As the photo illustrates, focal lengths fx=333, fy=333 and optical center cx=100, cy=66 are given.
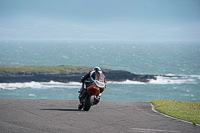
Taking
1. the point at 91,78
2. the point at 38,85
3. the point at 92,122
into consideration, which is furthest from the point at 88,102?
the point at 38,85

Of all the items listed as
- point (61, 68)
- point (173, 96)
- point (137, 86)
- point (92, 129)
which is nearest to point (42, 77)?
point (61, 68)

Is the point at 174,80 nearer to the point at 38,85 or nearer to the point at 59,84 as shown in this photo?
the point at 59,84

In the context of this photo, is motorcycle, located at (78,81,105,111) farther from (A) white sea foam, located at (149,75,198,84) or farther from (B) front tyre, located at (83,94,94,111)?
(A) white sea foam, located at (149,75,198,84)

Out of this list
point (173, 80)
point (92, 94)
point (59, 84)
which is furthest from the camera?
point (173, 80)

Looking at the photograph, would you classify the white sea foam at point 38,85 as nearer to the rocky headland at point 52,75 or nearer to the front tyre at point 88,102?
the rocky headland at point 52,75

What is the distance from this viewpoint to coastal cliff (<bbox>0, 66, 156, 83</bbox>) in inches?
3162

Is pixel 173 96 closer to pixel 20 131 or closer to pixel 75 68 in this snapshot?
pixel 75 68

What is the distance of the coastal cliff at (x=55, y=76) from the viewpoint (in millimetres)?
80312

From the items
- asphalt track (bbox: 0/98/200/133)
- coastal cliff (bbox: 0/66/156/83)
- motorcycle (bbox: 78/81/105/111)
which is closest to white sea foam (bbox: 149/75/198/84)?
coastal cliff (bbox: 0/66/156/83)

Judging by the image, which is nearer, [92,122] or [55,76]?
[92,122]

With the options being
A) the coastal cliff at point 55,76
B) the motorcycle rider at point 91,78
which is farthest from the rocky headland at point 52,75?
the motorcycle rider at point 91,78

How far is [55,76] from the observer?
276ft

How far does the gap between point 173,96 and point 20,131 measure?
62500mm

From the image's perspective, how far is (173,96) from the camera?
229 ft
